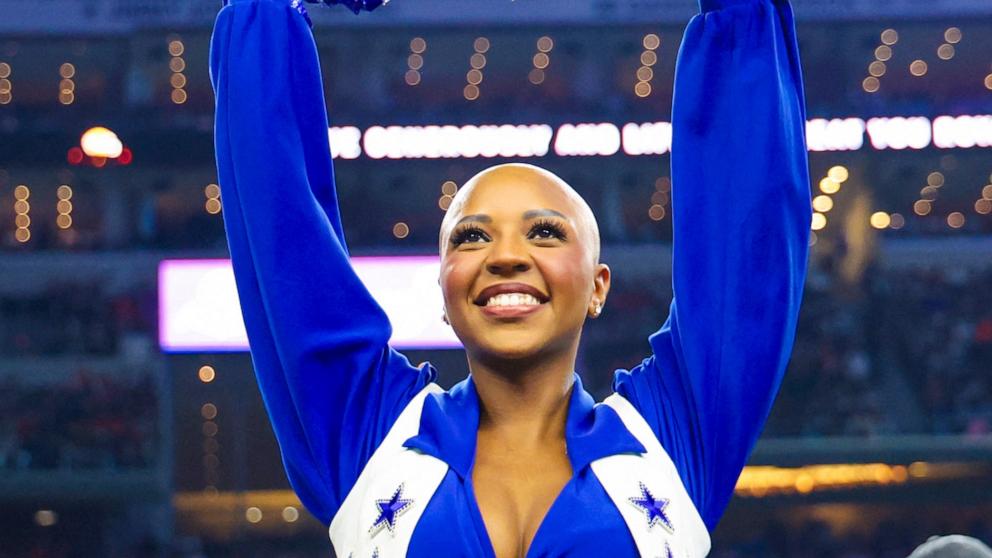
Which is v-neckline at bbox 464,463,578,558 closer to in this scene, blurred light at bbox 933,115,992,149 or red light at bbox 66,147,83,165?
blurred light at bbox 933,115,992,149

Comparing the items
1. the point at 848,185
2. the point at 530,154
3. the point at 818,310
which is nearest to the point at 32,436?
the point at 530,154

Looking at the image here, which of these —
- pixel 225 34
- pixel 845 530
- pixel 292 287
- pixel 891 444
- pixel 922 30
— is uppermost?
pixel 922 30

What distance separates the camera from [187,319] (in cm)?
1345

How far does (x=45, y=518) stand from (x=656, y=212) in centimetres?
733

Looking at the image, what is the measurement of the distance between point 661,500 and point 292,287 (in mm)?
501

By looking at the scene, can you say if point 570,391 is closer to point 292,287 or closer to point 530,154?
point 292,287

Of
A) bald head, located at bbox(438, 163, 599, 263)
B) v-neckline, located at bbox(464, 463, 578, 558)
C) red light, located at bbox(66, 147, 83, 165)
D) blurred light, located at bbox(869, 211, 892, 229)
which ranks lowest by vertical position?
v-neckline, located at bbox(464, 463, 578, 558)

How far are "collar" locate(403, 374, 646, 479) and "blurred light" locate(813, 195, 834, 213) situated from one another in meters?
14.1

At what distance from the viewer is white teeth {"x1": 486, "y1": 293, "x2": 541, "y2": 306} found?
64.2 inches

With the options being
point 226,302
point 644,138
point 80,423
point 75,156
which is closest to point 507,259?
point 80,423

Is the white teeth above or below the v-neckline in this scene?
above

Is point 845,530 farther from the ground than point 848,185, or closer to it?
closer to it

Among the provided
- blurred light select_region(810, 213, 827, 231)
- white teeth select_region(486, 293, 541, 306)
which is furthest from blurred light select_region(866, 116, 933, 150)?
white teeth select_region(486, 293, 541, 306)

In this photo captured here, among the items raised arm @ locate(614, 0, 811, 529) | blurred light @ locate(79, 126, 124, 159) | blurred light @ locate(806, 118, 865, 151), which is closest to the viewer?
raised arm @ locate(614, 0, 811, 529)
